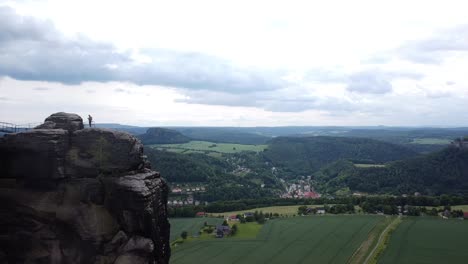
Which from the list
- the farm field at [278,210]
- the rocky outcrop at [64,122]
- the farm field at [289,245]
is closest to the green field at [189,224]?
the farm field at [289,245]

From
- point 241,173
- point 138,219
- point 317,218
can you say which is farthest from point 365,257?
point 241,173

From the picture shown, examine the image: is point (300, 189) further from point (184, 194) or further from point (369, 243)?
point (369, 243)

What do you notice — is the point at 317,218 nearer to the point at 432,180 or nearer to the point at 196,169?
the point at 196,169

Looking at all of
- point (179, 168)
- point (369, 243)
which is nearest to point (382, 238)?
point (369, 243)

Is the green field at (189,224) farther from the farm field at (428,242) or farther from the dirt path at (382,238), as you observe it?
the farm field at (428,242)

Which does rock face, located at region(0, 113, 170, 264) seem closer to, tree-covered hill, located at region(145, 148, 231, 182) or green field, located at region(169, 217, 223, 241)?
green field, located at region(169, 217, 223, 241)

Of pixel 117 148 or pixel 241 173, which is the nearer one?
pixel 117 148

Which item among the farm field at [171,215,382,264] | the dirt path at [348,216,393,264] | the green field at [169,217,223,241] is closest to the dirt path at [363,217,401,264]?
the dirt path at [348,216,393,264]
